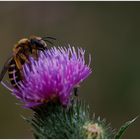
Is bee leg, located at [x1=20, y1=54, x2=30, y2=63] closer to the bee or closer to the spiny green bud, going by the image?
the bee

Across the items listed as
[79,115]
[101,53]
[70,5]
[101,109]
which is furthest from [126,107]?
[79,115]

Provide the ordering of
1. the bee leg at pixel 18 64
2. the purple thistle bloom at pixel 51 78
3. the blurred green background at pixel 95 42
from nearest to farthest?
the purple thistle bloom at pixel 51 78
the bee leg at pixel 18 64
the blurred green background at pixel 95 42

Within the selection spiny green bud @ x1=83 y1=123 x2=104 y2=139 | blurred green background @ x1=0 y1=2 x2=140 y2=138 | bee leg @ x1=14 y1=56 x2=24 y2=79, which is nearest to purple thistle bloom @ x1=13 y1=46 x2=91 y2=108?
bee leg @ x1=14 y1=56 x2=24 y2=79

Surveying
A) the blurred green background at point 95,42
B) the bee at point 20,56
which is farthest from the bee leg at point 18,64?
the blurred green background at point 95,42

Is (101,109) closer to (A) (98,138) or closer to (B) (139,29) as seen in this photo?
(B) (139,29)

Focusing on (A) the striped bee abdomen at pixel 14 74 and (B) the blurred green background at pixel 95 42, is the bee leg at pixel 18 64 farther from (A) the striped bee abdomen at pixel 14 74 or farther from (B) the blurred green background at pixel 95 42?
(B) the blurred green background at pixel 95 42

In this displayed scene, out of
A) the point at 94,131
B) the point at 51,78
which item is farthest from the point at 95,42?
the point at 94,131
